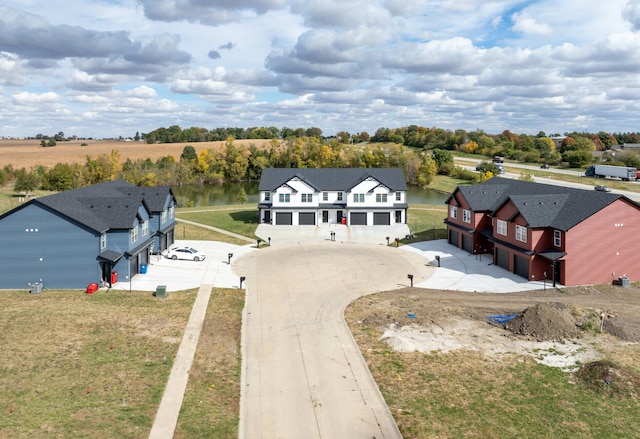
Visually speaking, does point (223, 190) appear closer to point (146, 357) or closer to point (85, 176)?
point (85, 176)

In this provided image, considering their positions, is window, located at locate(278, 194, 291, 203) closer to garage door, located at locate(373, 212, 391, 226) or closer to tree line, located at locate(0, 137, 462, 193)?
garage door, located at locate(373, 212, 391, 226)

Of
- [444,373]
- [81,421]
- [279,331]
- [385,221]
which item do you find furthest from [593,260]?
[81,421]

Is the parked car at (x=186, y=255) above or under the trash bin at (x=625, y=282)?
above

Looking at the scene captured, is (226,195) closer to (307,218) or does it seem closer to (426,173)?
(307,218)

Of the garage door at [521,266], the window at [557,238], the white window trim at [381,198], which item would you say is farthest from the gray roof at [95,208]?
the window at [557,238]

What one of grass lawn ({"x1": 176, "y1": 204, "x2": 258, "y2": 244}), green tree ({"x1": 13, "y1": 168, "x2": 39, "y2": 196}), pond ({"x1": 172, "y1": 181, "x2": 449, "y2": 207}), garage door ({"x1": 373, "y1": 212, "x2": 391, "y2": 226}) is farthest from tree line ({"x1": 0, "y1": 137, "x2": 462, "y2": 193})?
garage door ({"x1": 373, "y1": 212, "x2": 391, "y2": 226})

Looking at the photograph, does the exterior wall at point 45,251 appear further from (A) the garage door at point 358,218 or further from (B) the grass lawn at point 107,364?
(A) the garage door at point 358,218
